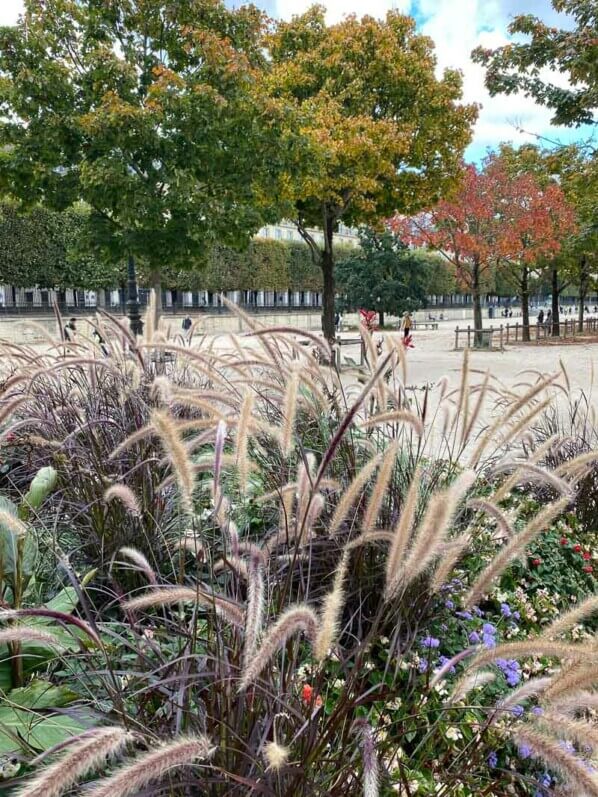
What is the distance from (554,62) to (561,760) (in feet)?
44.7

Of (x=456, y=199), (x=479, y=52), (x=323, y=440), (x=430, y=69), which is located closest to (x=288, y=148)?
(x=479, y=52)

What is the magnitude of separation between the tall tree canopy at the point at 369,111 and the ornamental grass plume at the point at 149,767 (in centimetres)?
1455

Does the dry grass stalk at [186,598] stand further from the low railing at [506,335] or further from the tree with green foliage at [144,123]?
the low railing at [506,335]

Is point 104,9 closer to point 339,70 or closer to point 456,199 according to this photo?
point 339,70

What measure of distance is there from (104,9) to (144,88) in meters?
1.62

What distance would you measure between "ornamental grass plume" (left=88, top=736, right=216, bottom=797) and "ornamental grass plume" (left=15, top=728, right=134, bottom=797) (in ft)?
0.10

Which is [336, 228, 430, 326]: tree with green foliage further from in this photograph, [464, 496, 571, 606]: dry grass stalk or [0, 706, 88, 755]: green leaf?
[0, 706, 88, 755]: green leaf

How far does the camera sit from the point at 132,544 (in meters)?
2.17

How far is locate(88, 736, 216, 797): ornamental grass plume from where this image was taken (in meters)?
0.75

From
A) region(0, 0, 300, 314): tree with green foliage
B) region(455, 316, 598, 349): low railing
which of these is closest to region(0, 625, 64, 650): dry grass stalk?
region(0, 0, 300, 314): tree with green foliage

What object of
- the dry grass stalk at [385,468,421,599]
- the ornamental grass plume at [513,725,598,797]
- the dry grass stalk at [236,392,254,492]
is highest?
the dry grass stalk at [236,392,254,492]

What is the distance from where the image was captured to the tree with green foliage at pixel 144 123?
11.9 meters

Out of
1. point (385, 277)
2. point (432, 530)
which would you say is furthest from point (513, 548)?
point (385, 277)

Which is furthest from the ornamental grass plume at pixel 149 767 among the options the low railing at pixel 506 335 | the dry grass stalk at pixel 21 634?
the low railing at pixel 506 335
